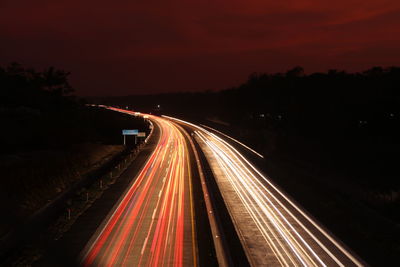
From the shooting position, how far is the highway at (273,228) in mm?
19578

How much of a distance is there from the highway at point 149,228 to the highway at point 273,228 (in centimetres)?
326

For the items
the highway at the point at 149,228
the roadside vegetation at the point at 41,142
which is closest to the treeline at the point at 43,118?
the roadside vegetation at the point at 41,142

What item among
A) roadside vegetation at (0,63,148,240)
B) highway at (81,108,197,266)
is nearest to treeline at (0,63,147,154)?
roadside vegetation at (0,63,148,240)


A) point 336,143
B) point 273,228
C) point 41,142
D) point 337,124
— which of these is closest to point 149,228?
point 273,228

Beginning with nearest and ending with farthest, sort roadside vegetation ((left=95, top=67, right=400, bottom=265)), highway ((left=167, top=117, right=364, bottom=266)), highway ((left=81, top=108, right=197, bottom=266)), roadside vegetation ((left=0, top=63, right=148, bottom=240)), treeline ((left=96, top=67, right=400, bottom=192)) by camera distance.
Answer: highway ((left=81, top=108, right=197, bottom=266))
highway ((left=167, top=117, right=364, bottom=266))
roadside vegetation ((left=95, top=67, right=400, bottom=265))
roadside vegetation ((left=0, top=63, right=148, bottom=240))
treeline ((left=96, top=67, right=400, bottom=192))

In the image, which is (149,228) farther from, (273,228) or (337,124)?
(337,124)

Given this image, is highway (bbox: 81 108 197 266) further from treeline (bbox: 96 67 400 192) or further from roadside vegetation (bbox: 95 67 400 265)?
treeline (bbox: 96 67 400 192)

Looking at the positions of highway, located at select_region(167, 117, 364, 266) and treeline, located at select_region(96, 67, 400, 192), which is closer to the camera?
highway, located at select_region(167, 117, 364, 266)

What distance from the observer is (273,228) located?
2452 cm

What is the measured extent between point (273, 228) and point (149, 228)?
7.52m

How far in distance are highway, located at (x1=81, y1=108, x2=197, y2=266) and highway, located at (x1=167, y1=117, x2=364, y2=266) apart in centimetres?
326

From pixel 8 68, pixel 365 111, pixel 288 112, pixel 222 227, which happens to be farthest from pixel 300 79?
pixel 222 227

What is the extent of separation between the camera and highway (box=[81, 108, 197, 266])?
63.5ft

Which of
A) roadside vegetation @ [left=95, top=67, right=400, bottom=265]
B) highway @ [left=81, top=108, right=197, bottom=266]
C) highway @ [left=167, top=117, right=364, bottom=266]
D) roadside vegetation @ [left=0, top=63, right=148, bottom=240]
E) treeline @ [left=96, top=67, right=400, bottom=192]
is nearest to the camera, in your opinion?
highway @ [left=81, top=108, right=197, bottom=266]
